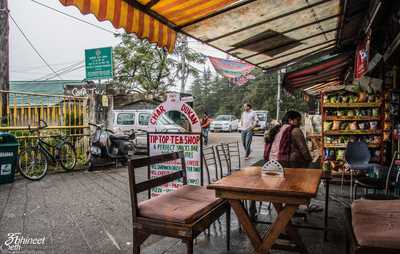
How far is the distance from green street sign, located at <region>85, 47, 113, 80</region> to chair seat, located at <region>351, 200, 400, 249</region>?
8.58 m

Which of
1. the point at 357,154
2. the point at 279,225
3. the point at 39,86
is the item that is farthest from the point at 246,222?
the point at 39,86

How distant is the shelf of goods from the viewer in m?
6.39

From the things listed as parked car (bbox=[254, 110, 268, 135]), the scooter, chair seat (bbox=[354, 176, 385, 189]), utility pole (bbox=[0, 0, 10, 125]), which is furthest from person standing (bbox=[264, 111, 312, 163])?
parked car (bbox=[254, 110, 268, 135])

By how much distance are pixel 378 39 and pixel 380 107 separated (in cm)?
140

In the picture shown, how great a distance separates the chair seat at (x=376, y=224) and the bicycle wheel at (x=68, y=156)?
7521 mm

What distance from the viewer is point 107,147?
9109 millimetres

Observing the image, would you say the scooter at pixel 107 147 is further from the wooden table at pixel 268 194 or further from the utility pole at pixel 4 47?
the wooden table at pixel 268 194

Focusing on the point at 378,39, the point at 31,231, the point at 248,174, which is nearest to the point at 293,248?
the point at 248,174

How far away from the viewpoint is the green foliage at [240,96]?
33.7 meters

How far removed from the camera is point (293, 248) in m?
3.12

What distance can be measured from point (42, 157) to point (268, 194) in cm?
665

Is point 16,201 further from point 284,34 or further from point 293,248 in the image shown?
point 284,34

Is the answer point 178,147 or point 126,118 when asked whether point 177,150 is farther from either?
point 126,118

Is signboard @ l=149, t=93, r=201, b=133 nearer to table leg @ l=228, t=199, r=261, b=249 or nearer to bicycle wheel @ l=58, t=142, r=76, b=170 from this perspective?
table leg @ l=228, t=199, r=261, b=249
